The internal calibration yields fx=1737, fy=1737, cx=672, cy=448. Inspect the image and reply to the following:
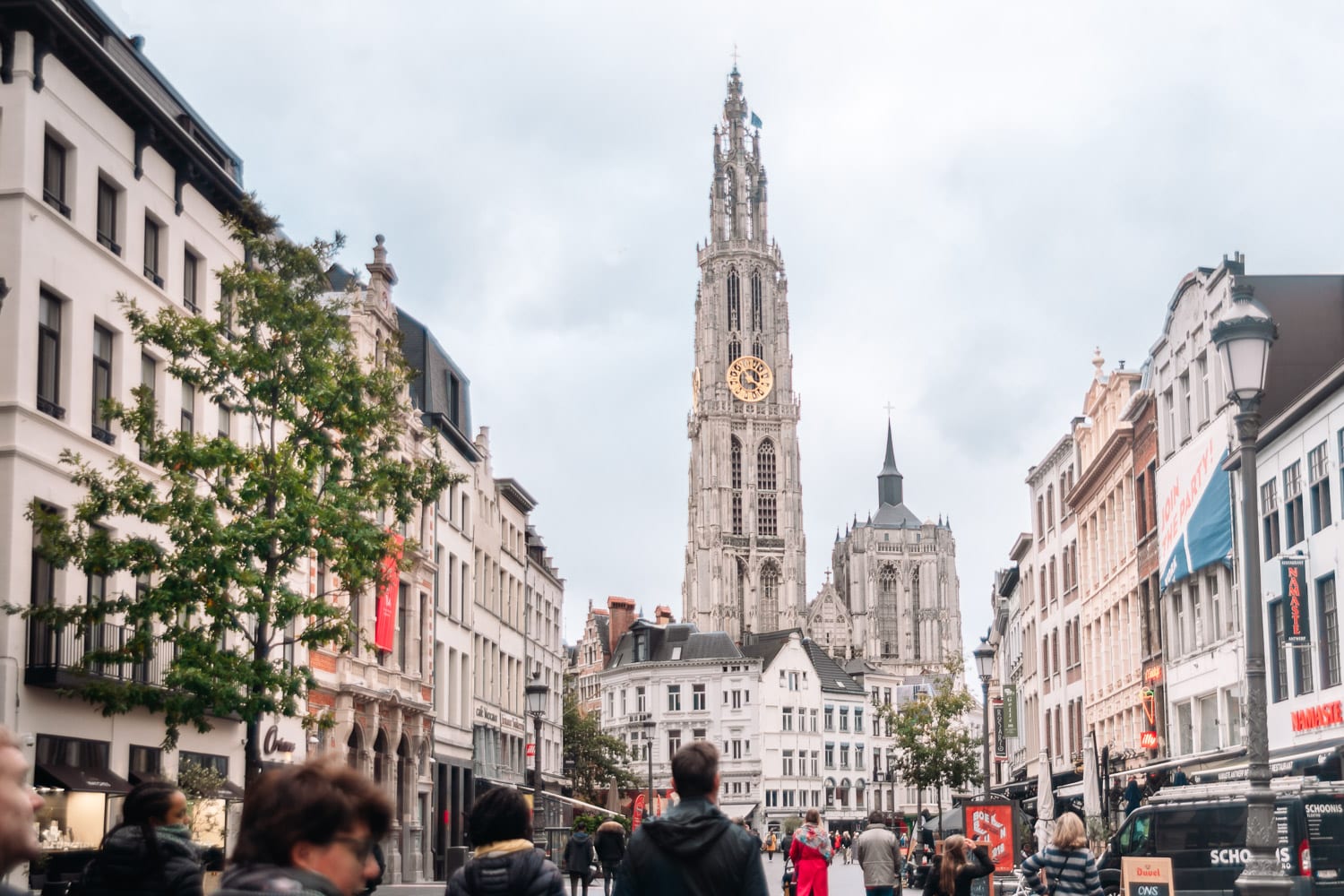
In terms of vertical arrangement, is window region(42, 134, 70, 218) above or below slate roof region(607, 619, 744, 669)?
above

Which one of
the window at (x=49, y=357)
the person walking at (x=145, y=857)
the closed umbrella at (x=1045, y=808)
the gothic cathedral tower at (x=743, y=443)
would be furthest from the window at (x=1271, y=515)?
the gothic cathedral tower at (x=743, y=443)

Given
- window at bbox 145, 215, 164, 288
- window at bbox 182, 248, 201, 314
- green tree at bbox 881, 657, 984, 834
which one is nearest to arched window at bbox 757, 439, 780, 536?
green tree at bbox 881, 657, 984, 834

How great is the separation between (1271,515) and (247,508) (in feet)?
59.5

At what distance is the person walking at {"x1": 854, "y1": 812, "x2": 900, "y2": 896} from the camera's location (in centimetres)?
1895

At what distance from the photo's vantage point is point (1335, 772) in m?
26.6

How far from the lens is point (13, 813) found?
12.4ft

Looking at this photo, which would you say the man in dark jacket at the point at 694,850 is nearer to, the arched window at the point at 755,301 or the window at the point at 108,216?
the window at the point at 108,216

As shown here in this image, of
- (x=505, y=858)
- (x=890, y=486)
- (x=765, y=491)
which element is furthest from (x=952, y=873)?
(x=890, y=486)

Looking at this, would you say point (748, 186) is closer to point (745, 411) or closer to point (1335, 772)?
point (745, 411)

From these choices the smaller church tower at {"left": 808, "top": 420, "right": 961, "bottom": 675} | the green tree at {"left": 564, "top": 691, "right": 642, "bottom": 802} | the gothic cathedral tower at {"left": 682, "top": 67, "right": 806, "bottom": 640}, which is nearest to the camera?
the green tree at {"left": 564, "top": 691, "right": 642, "bottom": 802}

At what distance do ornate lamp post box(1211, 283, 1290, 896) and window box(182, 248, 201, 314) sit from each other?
1969 centimetres

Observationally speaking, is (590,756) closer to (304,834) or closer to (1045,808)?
(1045,808)

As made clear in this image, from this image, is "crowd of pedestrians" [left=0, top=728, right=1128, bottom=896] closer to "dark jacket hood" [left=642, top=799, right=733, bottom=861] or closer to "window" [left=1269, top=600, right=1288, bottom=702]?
"dark jacket hood" [left=642, top=799, right=733, bottom=861]

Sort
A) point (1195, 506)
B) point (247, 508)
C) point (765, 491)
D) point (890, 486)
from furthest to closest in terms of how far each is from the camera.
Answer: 1. point (890, 486)
2. point (765, 491)
3. point (1195, 506)
4. point (247, 508)
